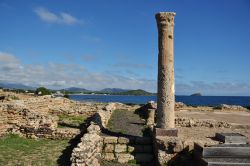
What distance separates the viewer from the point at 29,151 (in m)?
12.8

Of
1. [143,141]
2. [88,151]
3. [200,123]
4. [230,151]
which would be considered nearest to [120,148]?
[143,141]

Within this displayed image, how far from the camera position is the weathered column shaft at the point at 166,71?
13.1 m

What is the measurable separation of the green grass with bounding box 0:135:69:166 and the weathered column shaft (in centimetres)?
388

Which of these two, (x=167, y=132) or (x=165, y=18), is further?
(x=165, y=18)

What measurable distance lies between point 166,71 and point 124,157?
3334 millimetres

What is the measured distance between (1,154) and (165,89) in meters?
5.96

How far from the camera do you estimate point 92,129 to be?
14.3 metres

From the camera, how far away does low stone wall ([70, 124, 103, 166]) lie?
9886mm

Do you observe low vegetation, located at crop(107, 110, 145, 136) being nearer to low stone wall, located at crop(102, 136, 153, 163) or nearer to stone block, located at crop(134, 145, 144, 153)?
low stone wall, located at crop(102, 136, 153, 163)

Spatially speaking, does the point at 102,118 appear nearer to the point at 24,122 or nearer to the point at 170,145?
the point at 24,122

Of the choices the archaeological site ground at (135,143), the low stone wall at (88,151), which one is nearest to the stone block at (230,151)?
the archaeological site ground at (135,143)

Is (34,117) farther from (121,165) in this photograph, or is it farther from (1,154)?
→ (121,165)

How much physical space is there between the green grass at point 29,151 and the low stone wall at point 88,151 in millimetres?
1120

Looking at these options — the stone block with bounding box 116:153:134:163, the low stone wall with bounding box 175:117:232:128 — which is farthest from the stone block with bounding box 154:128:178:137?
the low stone wall with bounding box 175:117:232:128
